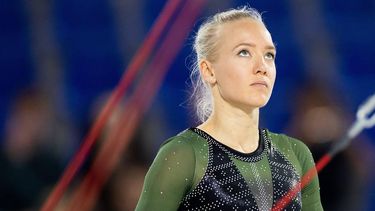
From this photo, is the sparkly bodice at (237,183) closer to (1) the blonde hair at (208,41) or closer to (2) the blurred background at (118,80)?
(1) the blonde hair at (208,41)

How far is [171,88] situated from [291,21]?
0.82m

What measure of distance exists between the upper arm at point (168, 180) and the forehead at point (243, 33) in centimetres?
35

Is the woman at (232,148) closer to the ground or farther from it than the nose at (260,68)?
closer to the ground

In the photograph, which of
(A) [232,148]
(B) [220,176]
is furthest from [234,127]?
(B) [220,176]

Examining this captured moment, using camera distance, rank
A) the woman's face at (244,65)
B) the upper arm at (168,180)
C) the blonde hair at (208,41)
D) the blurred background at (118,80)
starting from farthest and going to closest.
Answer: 1. the blurred background at (118,80)
2. the blonde hair at (208,41)
3. the woman's face at (244,65)
4. the upper arm at (168,180)

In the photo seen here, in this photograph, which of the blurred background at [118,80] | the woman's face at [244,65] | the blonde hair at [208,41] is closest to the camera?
the woman's face at [244,65]

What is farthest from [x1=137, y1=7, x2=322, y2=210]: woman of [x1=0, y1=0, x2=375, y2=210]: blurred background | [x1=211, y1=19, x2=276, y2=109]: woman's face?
[x1=0, y1=0, x2=375, y2=210]: blurred background

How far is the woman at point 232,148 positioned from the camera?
8.25ft

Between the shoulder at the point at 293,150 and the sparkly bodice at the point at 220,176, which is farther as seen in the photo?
the shoulder at the point at 293,150

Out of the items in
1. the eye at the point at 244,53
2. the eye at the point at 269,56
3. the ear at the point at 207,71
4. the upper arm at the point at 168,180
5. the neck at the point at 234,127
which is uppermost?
the eye at the point at 269,56

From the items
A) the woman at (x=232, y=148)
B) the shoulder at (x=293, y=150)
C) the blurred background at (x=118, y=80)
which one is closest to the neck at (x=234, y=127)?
the woman at (x=232, y=148)

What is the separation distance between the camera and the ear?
107 inches

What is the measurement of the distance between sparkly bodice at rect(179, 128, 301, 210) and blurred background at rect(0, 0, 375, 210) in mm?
1220

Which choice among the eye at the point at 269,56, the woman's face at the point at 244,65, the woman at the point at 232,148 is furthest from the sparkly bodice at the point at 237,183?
the eye at the point at 269,56
